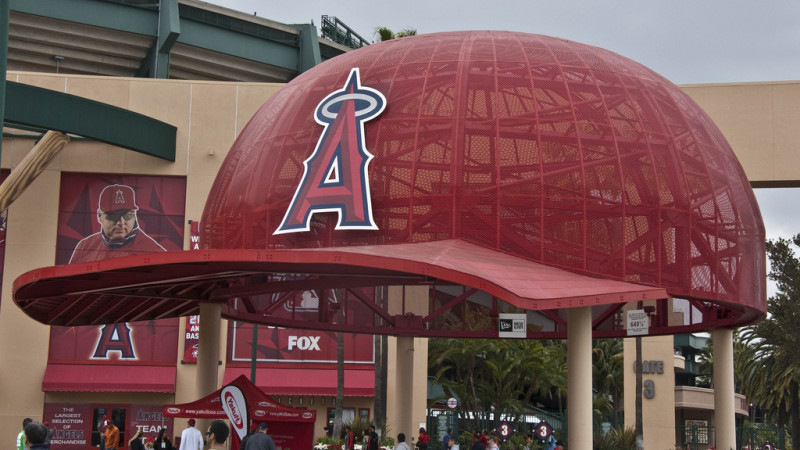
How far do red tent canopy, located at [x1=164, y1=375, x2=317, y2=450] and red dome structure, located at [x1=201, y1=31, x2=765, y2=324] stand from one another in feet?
10.7

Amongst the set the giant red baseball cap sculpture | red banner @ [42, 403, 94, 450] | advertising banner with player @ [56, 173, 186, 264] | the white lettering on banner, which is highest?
advertising banner with player @ [56, 173, 186, 264]

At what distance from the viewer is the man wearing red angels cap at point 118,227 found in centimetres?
4356

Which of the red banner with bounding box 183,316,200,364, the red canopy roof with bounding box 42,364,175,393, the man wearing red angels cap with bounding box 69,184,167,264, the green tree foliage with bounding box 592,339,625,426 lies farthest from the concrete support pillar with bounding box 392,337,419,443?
the green tree foliage with bounding box 592,339,625,426

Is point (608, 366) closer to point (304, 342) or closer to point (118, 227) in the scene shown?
point (304, 342)

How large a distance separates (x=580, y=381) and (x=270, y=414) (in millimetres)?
6556

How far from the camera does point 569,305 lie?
18.3 m

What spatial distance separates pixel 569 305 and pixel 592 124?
5.63 m

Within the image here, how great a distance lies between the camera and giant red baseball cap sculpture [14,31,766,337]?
21.4 m

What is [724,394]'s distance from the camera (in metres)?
26.5

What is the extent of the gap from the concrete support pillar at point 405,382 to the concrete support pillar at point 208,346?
20.3 ft

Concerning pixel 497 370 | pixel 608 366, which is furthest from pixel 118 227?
pixel 608 366

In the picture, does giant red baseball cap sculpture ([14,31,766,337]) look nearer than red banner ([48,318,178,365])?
Yes

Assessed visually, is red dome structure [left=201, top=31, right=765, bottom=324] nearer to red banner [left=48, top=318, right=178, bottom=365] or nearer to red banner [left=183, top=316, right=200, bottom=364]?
red banner [left=183, top=316, right=200, bottom=364]

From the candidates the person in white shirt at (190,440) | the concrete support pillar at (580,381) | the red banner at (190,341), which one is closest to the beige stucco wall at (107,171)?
the red banner at (190,341)
